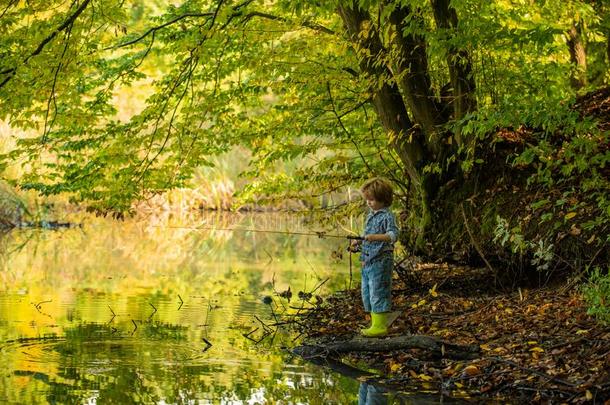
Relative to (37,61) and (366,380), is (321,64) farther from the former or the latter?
(366,380)

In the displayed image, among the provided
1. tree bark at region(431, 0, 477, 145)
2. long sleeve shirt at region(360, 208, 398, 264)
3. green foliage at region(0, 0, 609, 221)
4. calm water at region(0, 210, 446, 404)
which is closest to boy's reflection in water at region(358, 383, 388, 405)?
calm water at region(0, 210, 446, 404)

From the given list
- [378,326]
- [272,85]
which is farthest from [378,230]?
[272,85]

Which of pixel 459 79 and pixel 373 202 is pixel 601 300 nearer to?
pixel 373 202

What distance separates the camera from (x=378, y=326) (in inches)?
296

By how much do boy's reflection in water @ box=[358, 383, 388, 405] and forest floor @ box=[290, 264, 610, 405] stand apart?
146mm

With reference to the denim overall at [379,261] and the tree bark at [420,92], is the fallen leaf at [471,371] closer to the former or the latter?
the denim overall at [379,261]

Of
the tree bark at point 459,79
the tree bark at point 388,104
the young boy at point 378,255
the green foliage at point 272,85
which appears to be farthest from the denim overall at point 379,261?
the tree bark at point 388,104

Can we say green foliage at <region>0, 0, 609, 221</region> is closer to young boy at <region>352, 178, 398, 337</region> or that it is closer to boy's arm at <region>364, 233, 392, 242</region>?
young boy at <region>352, 178, 398, 337</region>

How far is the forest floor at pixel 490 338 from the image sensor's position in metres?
5.75

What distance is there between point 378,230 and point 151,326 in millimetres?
2511

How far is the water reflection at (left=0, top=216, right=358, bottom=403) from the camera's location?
586 centimetres

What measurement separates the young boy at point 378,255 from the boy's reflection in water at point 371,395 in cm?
136

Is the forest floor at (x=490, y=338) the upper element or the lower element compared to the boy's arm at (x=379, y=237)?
lower

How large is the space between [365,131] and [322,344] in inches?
231
